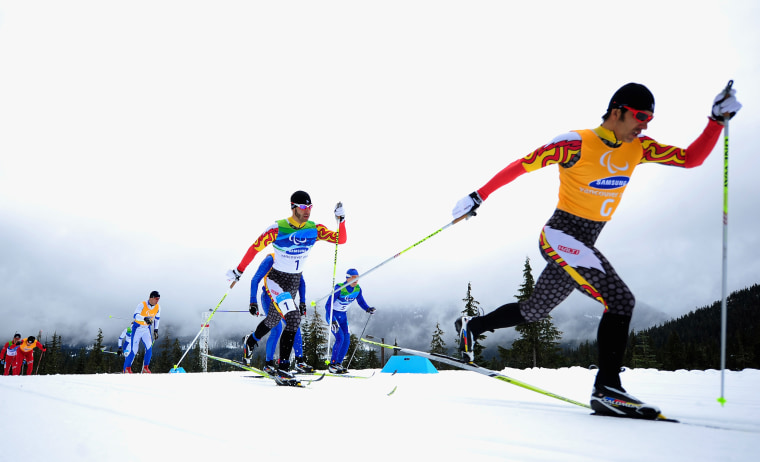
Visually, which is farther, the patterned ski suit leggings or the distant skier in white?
the distant skier in white

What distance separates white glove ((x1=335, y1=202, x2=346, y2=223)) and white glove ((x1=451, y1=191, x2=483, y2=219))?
11.2 feet

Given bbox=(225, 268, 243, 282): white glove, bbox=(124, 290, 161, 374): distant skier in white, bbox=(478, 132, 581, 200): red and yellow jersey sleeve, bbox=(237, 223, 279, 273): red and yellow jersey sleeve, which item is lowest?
bbox=(124, 290, 161, 374): distant skier in white

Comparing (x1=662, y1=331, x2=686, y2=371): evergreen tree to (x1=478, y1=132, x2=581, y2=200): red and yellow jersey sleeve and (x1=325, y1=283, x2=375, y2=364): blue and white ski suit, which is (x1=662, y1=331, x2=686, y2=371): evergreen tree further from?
(x1=478, y1=132, x2=581, y2=200): red and yellow jersey sleeve

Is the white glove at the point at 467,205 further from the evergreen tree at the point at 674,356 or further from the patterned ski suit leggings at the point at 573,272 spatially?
the evergreen tree at the point at 674,356

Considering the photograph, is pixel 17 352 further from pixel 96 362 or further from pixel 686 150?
pixel 96 362

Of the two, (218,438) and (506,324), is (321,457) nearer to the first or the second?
(218,438)

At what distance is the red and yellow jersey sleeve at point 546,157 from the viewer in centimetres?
283

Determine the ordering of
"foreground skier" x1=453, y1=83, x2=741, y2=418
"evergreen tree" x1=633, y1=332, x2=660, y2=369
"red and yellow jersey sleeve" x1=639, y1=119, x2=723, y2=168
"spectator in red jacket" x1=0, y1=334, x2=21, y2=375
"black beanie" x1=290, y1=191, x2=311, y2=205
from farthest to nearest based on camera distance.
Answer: "evergreen tree" x1=633, y1=332, x2=660, y2=369 → "spectator in red jacket" x1=0, y1=334, x2=21, y2=375 → "black beanie" x1=290, y1=191, x2=311, y2=205 → "red and yellow jersey sleeve" x1=639, y1=119, x2=723, y2=168 → "foreground skier" x1=453, y1=83, x2=741, y2=418

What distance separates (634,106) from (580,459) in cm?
224

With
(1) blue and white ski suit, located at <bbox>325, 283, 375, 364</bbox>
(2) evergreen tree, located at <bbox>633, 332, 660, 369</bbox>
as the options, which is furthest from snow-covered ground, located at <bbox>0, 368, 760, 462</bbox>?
(2) evergreen tree, located at <bbox>633, 332, 660, 369</bbox>

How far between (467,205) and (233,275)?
4511 millimetres

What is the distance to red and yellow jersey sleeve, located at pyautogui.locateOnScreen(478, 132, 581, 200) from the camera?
283cm

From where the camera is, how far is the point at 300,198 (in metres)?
5.82

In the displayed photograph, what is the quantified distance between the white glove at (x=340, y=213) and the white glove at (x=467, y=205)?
134 inches
